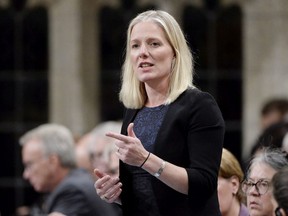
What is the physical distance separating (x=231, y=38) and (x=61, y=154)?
6254 millimetres

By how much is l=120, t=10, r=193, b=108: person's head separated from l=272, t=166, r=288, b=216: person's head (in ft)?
1.69

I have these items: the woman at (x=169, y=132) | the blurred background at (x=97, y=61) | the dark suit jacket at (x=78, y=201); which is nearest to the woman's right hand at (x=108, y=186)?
the woman at (x=169, y=132)

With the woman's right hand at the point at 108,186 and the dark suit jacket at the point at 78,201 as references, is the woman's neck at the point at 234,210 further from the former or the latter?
the dark suit jacket at the point at 78,201

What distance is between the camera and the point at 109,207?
321 inches

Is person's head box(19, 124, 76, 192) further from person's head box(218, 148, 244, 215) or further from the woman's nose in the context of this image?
the woman's nose

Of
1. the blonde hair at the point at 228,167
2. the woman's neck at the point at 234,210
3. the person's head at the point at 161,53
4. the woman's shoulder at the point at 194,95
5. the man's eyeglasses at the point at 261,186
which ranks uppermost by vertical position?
the person's head at the point at 161,53

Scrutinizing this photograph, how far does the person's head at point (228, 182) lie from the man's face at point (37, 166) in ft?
8.66

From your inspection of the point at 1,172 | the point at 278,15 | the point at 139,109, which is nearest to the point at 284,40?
the point at 278,15

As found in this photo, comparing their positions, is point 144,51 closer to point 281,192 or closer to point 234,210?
point 281,192

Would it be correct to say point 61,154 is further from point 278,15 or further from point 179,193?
point 278,15

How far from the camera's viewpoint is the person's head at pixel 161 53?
17.1ft

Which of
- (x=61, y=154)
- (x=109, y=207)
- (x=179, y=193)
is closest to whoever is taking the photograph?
→ (x=179, y=193)

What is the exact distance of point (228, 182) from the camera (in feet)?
21.5

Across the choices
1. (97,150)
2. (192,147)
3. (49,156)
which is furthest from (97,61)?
(192,147)
